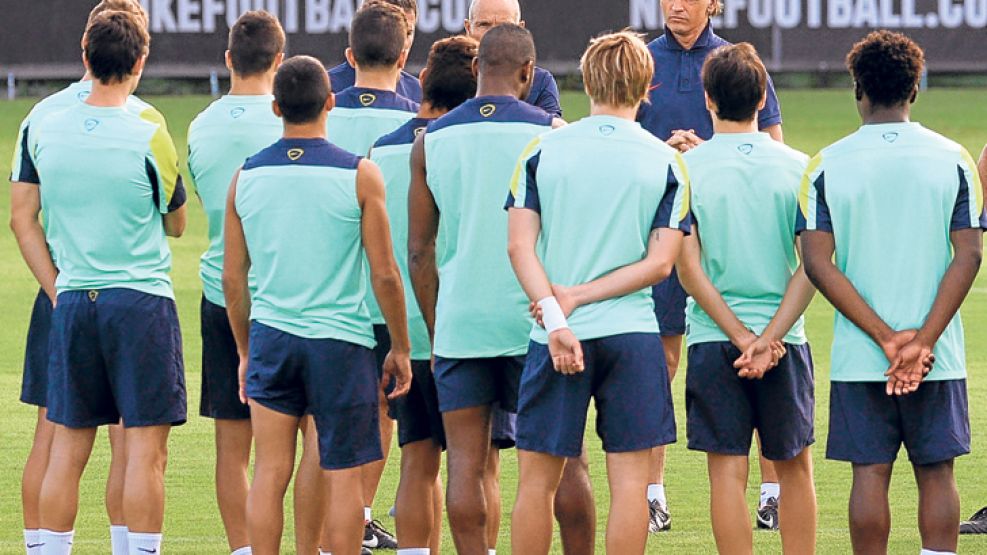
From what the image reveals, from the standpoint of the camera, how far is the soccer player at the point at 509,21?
24.3ft

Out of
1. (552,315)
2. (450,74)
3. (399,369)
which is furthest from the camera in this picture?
(450,74)

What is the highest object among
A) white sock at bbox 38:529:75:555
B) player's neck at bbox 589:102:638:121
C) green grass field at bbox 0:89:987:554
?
player's neck at bbox 589:102:638:121

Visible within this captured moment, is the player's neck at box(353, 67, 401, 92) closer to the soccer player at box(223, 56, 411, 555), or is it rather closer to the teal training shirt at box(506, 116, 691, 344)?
the soccer player at box(223, 56, 411, 555)

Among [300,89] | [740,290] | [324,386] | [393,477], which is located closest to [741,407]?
[740,290]

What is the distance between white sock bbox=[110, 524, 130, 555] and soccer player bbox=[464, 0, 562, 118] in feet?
7.53

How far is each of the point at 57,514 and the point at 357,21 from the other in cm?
208

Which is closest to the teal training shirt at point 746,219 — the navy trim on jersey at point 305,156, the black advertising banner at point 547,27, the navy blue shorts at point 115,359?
the navy trim on jersey at point 305,156

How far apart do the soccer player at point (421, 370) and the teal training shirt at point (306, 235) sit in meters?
0.55

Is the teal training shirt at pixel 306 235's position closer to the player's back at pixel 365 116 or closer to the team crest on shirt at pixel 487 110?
the team crest on shirt at pixel 487 110

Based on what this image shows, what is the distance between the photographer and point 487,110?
6176 millimetres

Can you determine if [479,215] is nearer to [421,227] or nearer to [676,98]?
[421,227]

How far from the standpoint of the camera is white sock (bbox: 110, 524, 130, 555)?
673 cm

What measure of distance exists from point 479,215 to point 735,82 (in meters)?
0.97

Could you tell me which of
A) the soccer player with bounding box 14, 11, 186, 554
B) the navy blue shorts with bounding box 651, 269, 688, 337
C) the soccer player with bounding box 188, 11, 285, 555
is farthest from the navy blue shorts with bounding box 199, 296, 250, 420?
the navy blue shorts with bounding box 651, 269, 688, 337
